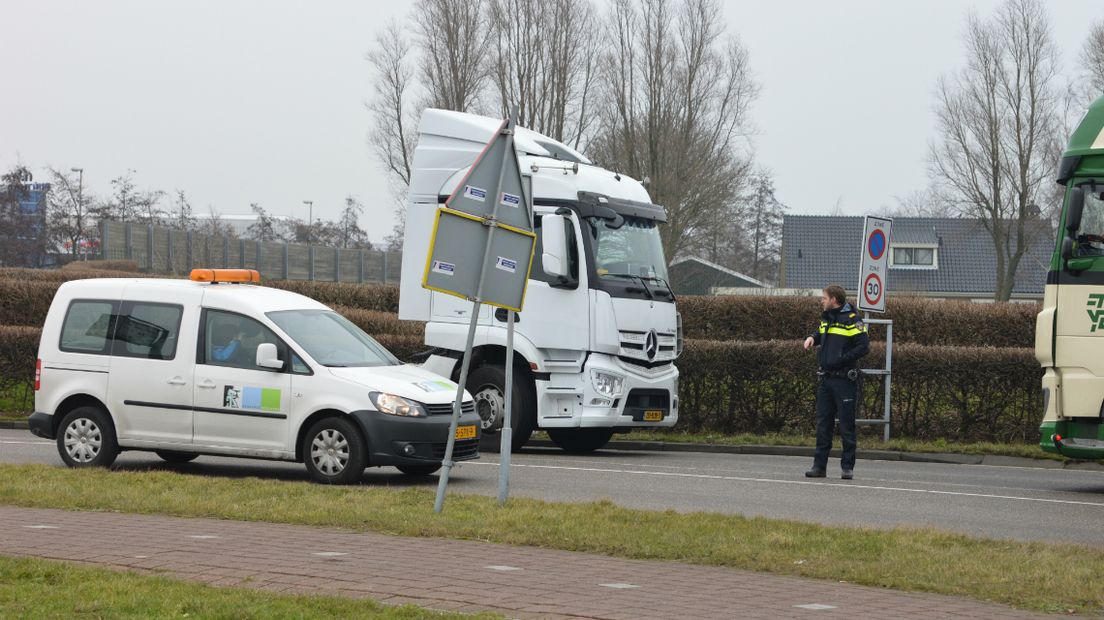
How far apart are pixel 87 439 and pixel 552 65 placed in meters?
35.7

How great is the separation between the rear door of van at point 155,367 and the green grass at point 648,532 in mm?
1243

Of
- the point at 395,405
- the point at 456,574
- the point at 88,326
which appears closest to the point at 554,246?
the point at 395,405

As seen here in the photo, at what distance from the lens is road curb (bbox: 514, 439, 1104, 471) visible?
1642 cm

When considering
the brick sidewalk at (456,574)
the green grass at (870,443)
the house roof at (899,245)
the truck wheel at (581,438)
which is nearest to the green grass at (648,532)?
the brick sidewalk at (456,574)

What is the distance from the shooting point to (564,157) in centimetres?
1683

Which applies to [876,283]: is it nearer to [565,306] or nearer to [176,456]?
[565,306]

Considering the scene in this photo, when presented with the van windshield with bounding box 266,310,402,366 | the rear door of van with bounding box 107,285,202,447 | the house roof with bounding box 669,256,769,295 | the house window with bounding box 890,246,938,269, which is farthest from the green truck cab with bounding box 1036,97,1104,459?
the house window with bounding box 890,246,938,269

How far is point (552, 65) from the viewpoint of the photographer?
47094 mm

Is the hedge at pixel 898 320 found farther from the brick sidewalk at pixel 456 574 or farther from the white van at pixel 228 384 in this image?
the brick sidewalk at pixel 456 574

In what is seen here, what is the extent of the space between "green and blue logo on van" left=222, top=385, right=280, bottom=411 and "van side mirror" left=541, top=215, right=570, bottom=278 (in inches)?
Answer: 168

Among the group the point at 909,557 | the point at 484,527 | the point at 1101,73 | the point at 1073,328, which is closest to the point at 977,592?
the point at 909,557

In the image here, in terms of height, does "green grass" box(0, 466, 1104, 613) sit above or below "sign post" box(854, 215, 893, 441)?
below

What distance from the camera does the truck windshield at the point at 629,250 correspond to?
52.5 ft

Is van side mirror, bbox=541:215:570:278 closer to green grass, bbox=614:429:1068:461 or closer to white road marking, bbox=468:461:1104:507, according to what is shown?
white road marking, bbox=468:461:1104:507
